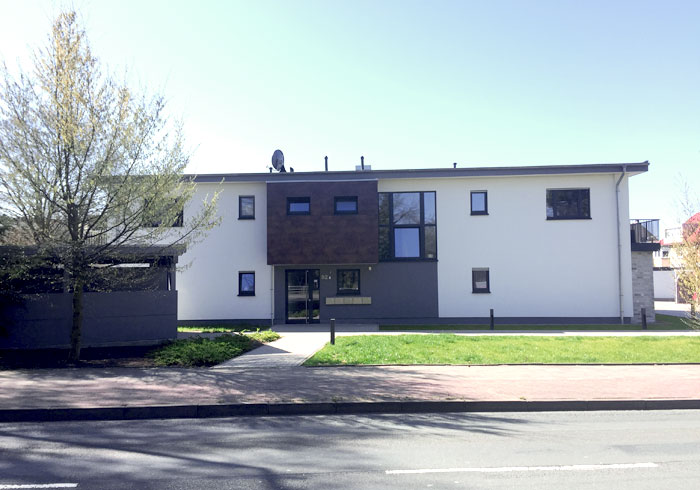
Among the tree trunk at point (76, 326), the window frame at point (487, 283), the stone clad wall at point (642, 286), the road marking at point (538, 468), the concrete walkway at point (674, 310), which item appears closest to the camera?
the road marking at point (538, 468)

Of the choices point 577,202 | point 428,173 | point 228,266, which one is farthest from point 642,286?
point 228,266

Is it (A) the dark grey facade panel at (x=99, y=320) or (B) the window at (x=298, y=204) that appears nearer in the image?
(A) the dark grey facade panel at (x=99, y=320)

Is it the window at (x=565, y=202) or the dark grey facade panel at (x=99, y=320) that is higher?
the window at (x=565, y=202)

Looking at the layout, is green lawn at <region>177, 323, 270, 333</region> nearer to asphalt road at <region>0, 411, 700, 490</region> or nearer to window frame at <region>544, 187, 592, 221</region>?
asphalt road at <region>0, 411, 700, 490</region>

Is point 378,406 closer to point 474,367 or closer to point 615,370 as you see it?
point 474,367

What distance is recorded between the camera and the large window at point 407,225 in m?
22.0

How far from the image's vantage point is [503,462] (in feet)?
18.0

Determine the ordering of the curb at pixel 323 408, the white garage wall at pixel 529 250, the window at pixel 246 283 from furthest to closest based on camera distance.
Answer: the window at pixel 246 283 < the white garage wall at pixel 529 250 < the curb at pixel 323 408

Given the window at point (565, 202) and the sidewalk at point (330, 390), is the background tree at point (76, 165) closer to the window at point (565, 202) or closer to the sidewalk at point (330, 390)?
the sidewalk at point (330, 390)

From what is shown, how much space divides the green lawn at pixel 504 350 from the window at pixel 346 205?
6.83 metres

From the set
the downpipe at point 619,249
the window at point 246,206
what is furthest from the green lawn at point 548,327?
the window at point 246,206

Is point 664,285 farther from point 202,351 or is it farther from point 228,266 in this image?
point 202,351

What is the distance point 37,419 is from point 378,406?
16.3 ft

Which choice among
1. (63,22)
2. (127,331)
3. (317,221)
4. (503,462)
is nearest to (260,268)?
(317,221)
